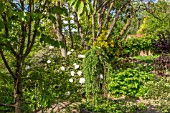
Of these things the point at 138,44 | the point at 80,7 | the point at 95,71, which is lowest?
the point at 95,71

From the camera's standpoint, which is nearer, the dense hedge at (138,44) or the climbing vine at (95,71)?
the climbing vine at (95,71)

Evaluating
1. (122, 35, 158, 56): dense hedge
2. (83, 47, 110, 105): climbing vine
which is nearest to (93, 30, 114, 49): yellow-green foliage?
(83, 47, 110, 105): climbing vine

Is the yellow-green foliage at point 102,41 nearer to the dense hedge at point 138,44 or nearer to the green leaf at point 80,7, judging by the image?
the green leaf at point 80,7

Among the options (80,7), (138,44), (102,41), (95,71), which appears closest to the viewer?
(80,7)

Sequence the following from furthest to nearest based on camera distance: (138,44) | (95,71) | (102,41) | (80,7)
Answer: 1. (138,44)
2. (102,41)
3. (95,71)
4. (80,7)

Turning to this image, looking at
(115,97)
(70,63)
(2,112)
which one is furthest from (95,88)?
(70,63)

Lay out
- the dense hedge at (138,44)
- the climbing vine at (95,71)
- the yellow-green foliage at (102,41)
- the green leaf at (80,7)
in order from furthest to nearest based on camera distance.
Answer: the dense hedge at (138,44)
the yellow-green foliage at (102,41)
the climbing vine at (95,71)
the green leaf at (80,7)

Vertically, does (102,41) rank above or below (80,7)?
above

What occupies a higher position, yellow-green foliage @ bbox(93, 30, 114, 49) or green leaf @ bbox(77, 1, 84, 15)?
yellow-green foliage @ bbox(93, 30, 114, 49)

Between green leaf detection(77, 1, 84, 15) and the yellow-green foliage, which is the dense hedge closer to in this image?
the yellow-green foliage

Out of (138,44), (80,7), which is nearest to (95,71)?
(80,7)

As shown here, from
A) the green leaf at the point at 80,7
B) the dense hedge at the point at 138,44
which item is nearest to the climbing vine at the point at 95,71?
the green leaf at the point at 80,7

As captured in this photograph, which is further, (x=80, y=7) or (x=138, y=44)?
(x=138, y=44)

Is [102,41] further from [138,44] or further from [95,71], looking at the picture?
[138,44]
